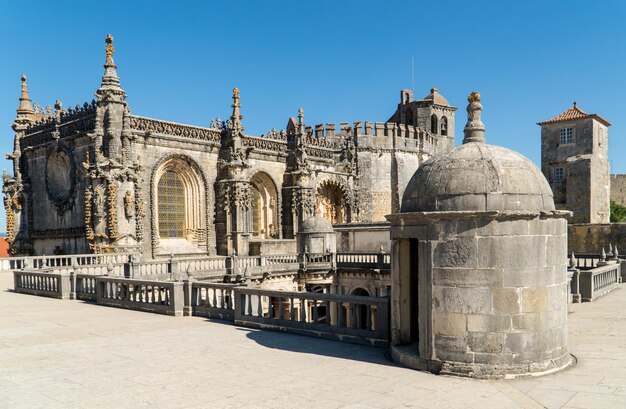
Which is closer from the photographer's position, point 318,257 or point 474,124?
point 474,124

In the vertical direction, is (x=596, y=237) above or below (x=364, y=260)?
above


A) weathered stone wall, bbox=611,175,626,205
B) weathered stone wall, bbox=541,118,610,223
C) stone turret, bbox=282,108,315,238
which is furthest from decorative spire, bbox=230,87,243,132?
weathered stone wall, bbox=611,175,626,205

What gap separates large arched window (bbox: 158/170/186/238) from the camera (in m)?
28.2

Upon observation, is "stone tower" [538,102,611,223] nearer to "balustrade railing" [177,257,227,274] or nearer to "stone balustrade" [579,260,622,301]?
"stone balustrade" [579,260,622,301]

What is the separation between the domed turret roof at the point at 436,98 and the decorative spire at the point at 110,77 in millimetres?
33400

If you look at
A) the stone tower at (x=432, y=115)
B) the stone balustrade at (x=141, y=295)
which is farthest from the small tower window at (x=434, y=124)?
the stone balustrade at (x=141, y=295)

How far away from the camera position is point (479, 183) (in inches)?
288

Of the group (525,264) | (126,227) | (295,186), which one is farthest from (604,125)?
(525,264)

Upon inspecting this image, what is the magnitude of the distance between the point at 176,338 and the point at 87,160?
17872mm

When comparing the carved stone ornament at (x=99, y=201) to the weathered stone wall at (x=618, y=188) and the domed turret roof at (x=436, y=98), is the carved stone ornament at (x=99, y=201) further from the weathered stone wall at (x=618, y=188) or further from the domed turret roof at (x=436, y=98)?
the weathered stone wall at (x=618, y=188)

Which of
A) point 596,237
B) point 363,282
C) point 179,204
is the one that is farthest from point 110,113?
point 596,237

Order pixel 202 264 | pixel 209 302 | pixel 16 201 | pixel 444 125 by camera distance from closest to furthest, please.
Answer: pixel 209 302 < pixel 202 264 < pixel 16 201 < pixel 444 125

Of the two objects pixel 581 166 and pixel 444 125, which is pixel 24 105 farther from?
pixel 581 166

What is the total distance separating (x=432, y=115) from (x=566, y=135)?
39.6 feet
